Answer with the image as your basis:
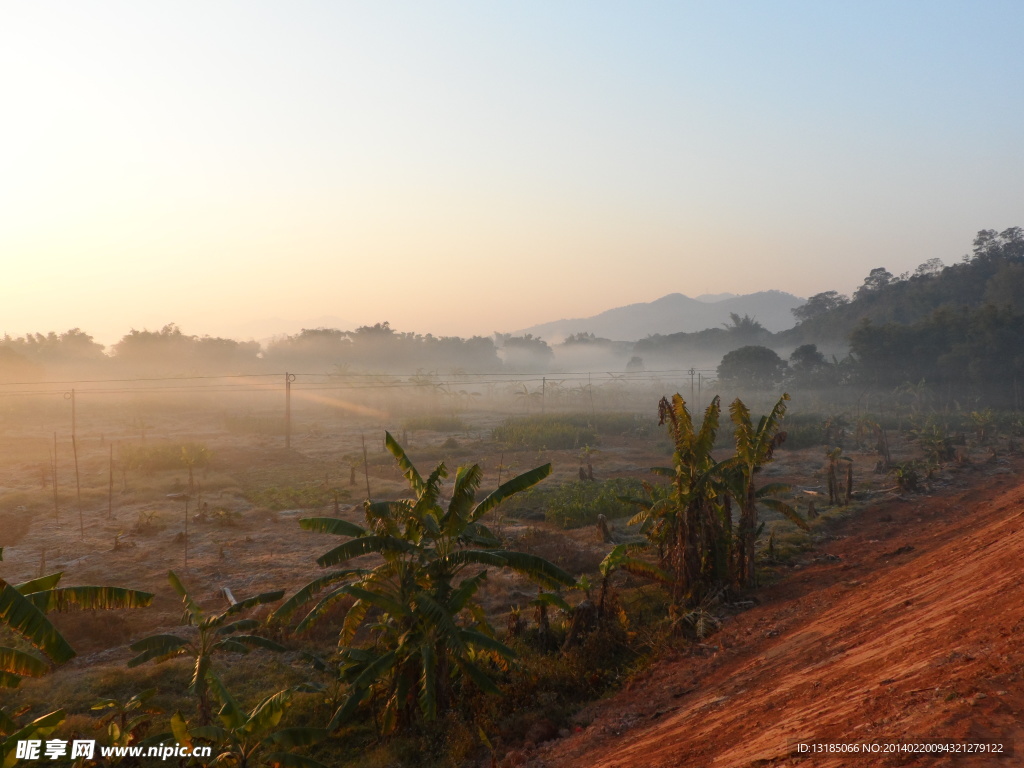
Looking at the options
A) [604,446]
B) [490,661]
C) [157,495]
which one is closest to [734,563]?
[490,661]

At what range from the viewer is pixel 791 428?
37.1 meters

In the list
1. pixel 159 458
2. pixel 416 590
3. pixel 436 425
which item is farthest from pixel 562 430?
pixel 416 590

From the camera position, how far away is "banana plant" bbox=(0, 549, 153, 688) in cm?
582

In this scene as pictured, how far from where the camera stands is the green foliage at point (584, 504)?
67.8 feet

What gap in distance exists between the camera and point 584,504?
70.4 ft

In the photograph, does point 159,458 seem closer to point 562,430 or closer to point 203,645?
point 562,430

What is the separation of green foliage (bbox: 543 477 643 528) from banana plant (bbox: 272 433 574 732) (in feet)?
34.0

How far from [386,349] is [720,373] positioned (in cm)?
6291

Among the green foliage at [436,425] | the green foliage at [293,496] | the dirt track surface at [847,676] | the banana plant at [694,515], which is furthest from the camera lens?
the green foliage at [436,425]

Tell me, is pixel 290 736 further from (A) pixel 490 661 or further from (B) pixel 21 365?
(B) pixel 21 365

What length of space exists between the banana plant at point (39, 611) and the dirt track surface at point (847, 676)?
535 centimetres

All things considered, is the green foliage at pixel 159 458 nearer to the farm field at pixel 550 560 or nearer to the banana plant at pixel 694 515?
the farm field at pixel 550 560

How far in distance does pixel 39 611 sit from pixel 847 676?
818 centimetres

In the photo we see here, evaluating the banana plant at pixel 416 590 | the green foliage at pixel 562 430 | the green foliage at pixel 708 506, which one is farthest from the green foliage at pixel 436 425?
the banana plant at pixel 416 590
